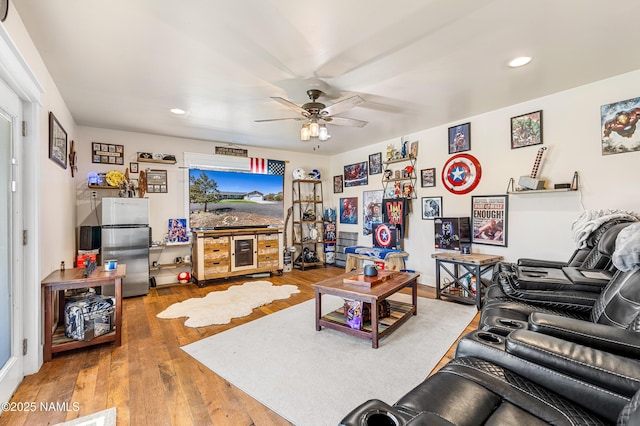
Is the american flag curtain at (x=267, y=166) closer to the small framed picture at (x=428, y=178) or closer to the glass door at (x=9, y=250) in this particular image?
the small framed picture at (x=428, y=178)

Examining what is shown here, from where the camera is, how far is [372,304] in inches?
98.3

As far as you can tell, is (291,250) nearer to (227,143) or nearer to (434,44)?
(227,143)

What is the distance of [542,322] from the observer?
138cm

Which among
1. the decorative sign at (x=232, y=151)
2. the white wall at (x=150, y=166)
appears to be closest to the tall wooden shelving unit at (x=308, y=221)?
the decorative sign at (x=232, y=151)

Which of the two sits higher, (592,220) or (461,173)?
(461,173)

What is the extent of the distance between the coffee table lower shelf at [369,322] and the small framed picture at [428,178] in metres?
2.15

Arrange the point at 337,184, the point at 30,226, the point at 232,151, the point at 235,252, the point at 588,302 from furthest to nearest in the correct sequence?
the point at 337,184 < the point at 232,151 < the point at 235,252 < the point at 30,226 < the point at 588,302

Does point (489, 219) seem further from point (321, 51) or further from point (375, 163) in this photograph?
point (321, 51)

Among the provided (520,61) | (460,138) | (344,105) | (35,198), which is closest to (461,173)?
(460,138)

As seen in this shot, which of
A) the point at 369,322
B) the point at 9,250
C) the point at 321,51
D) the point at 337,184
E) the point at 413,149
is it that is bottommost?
the point at 369,322

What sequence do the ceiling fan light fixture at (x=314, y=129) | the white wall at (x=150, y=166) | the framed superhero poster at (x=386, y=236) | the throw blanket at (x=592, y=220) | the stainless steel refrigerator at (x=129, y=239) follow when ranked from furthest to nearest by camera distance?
1. the framed superhero poster at (x=386, y=236)
2. the white wall at (x=150, y=166)
3. the stainless steel refrigerator at (x=129, y=239)
4. the ceiling fan light fixture at (x=314, y=129)
5. the throw blanket at (x=592, y=220)

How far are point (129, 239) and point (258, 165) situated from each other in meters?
2.58

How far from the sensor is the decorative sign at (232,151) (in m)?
5.39

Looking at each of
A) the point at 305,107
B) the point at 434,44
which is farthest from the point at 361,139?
the point at 434,44
